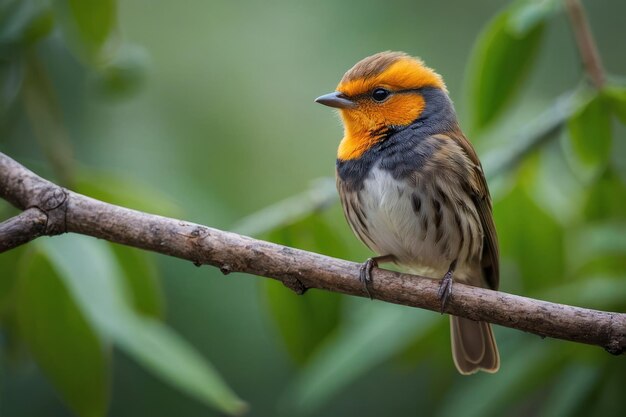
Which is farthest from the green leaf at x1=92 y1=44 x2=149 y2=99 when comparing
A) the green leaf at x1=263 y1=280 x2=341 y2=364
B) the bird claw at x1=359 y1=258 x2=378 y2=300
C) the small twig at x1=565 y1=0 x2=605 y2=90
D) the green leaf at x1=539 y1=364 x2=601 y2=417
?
the green leaf at x1=539 y1=364 x2=601 y2=417

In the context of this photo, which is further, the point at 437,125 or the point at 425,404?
the point at 425,404

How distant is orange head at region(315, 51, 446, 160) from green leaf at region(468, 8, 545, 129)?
0.35m

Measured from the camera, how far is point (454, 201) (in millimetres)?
3422

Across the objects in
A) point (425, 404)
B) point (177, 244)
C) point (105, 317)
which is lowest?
point (425, 404)

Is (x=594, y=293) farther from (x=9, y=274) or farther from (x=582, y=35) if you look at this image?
(x=9, y=274)

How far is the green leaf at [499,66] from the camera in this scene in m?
3.34

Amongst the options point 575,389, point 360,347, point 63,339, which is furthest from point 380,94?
point 63,339

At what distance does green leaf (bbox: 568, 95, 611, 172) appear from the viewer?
3131 mm

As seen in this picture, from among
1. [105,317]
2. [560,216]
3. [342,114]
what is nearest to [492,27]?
[342,114]

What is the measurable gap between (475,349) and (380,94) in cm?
117

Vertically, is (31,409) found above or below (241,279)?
below

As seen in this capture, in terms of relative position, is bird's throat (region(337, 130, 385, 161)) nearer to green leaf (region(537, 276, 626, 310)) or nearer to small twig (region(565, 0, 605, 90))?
small twig (region(565, 0, 605, 90))

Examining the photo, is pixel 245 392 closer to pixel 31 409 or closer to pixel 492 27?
pixel 31 409

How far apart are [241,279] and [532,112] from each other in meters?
1.85
